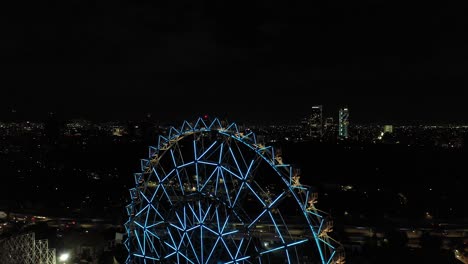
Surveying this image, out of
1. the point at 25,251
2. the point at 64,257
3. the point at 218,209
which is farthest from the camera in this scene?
the point at 64,257

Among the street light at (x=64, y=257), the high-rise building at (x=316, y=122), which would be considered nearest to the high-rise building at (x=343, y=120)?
the high-rise building at (x=316, y=122)

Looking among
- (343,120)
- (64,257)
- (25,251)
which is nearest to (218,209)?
(25,251)

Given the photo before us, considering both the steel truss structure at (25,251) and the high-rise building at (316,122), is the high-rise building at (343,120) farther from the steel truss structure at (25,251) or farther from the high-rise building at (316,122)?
the steel truss structure at (25,251)

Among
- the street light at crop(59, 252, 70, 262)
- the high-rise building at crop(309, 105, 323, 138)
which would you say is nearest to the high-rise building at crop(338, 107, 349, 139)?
the high-rise building at crop(309, 105, 323, 138)

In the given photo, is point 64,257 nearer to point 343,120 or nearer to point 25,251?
point 25,251

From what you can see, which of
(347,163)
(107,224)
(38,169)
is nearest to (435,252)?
(107,224)

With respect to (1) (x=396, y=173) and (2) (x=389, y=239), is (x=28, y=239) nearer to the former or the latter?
(2) (x=389, y=239)

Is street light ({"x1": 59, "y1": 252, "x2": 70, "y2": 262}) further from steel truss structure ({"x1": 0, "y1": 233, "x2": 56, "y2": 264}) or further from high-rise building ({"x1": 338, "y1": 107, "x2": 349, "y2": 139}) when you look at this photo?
high-rise building ({"x1": 338, "y1": 107, "x2": 349, "y2": 139})
